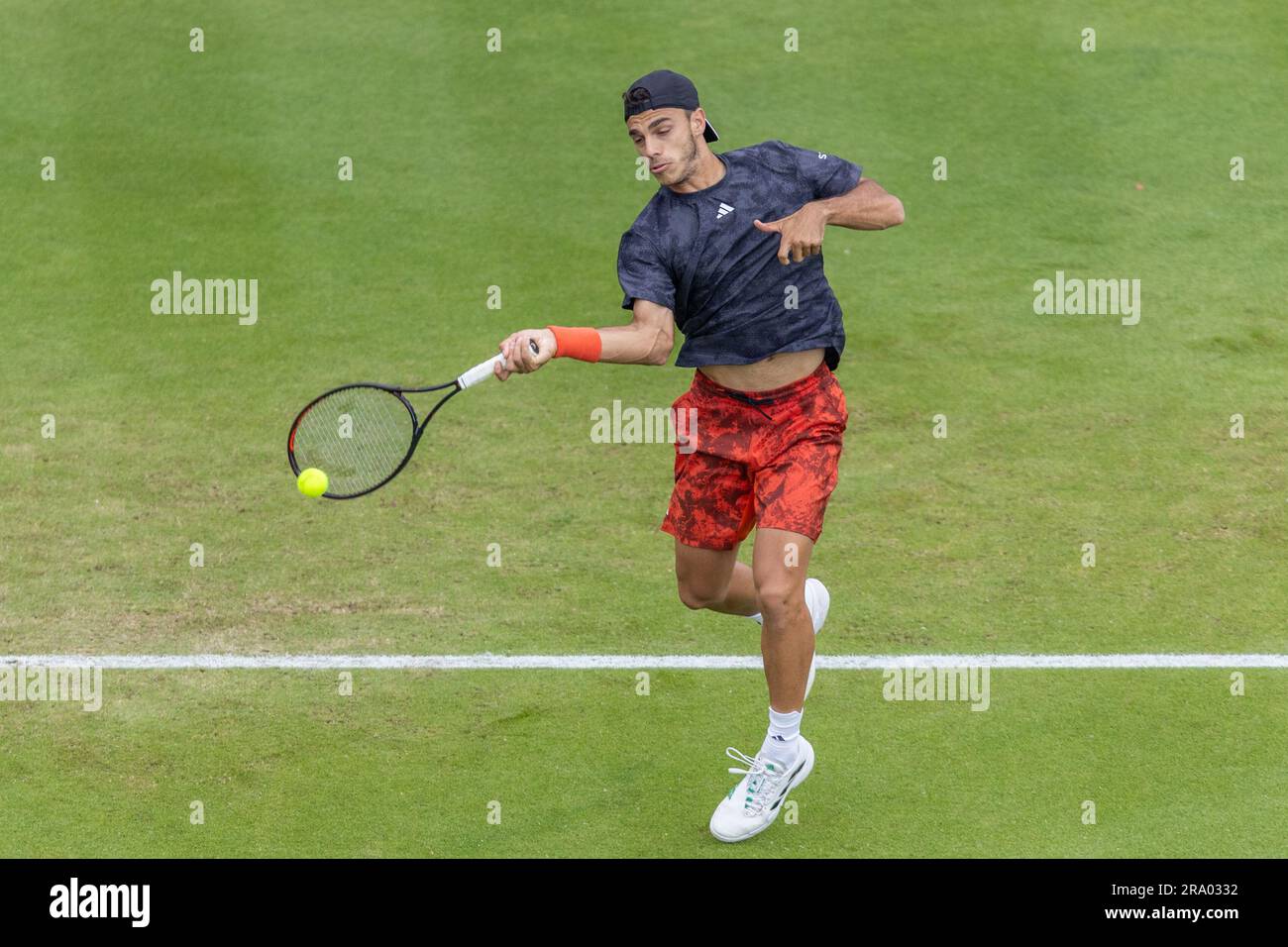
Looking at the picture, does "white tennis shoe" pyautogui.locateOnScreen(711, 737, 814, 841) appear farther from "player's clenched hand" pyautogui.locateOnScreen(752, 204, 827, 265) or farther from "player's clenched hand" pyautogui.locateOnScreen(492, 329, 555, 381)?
"player's clenched hand" pyautogui.locateOnScreen(752, 204, 827, 265)

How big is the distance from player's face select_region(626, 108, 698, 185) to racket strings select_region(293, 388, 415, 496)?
1446 mm

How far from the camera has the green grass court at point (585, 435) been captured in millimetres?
7645

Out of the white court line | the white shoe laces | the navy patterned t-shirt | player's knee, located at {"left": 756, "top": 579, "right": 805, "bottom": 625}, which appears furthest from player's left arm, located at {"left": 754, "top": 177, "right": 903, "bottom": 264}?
the white court line

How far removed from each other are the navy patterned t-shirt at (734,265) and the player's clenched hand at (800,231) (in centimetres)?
15

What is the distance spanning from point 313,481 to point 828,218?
2.36m

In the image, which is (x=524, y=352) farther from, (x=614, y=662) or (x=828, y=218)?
(x=614, y=662)

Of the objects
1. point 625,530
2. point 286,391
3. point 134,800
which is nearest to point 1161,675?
point 625,530

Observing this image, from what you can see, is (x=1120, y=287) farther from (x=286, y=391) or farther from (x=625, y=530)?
(x=286, y=391)

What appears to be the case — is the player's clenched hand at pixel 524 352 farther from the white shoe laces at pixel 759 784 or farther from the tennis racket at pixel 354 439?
the white shoe laces at pixel 759 784

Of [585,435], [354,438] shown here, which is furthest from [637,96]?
[585,435]

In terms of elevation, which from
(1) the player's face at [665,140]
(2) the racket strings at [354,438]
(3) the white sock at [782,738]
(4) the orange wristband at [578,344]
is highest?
(1) the player's face at [665,140]

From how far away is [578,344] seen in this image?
6.86 meters

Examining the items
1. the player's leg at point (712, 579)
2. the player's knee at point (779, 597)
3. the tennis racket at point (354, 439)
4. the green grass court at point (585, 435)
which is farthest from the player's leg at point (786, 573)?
the tennis racket at point (354, 439)

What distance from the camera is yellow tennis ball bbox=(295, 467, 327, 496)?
7.29 meters
